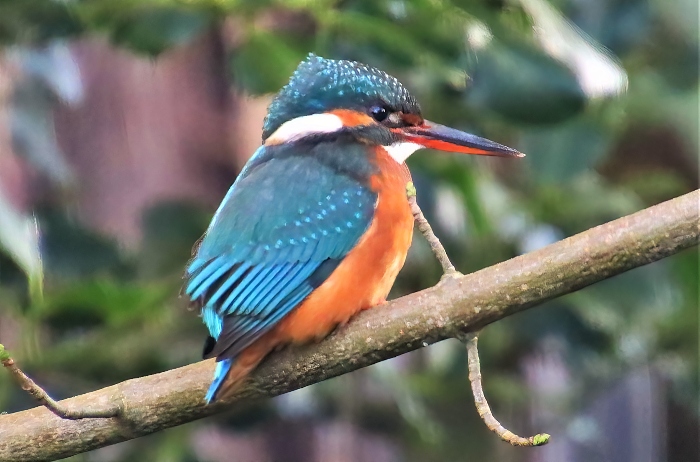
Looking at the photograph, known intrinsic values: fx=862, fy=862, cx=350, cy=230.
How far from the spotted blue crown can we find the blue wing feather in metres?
0.08

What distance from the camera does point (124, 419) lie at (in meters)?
0.88

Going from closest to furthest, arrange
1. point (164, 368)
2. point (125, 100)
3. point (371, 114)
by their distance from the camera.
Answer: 1. point (371, 114)
2. point (164, 368)
3. point (125, 100)

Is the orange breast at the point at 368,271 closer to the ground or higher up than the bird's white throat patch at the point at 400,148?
closer to the ground

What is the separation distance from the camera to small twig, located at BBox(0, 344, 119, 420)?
0.70m

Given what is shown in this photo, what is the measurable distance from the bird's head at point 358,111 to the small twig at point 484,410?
297 mm

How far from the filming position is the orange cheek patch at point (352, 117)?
1.06m

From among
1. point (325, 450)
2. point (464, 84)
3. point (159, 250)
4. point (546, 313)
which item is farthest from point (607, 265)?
point (325, 450)

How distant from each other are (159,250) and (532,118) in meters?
0.66

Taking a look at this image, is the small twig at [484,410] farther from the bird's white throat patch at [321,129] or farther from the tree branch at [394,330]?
the bird's white throat patch at [321,129]

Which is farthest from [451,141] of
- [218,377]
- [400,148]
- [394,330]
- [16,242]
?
[16,242]

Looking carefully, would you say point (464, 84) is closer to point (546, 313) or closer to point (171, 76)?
point (546, 313)

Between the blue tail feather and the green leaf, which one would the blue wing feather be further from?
the green leaf

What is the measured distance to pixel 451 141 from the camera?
1045 mm

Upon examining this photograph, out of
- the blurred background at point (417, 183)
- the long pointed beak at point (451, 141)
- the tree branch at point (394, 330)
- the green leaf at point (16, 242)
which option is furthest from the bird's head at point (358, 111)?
the green leaf at point (16, 242)
